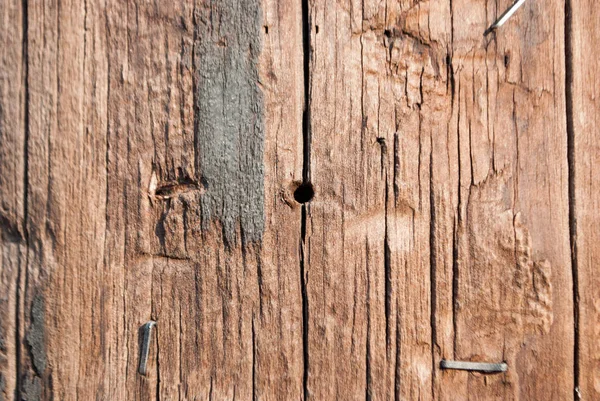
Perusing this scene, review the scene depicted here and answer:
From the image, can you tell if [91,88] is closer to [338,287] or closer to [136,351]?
[136,351]

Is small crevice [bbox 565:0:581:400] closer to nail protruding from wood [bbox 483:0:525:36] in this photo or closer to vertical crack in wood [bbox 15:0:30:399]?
nail protruding from wood [bbox 483:0:525:36]

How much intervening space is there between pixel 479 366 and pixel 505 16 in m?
1.01

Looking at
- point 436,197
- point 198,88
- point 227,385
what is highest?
point 198,88

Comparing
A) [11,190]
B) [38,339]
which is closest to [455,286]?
[38,339]

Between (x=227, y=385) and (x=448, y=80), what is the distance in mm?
1093

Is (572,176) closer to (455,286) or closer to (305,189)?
(455,286)

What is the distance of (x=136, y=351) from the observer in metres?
1.41

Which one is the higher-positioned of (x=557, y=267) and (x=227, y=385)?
(x=557, y=267)

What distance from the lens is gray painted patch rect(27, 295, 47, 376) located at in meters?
1.41

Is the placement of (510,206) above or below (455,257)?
above

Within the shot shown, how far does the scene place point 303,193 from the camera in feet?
4.74

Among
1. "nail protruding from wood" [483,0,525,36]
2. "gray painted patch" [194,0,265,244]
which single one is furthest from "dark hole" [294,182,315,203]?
"nail protruding from wood" [483,0,525,36]

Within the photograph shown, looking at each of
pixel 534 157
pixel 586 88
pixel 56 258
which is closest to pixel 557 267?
pixel 534 157

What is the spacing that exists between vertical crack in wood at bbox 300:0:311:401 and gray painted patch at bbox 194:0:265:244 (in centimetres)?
13
